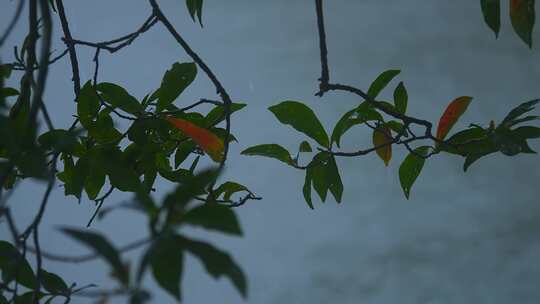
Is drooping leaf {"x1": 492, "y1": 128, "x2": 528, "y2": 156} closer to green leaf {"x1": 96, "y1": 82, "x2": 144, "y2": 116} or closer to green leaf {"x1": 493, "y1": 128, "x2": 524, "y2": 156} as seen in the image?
green leaf {"x1": 493, "y1": 128, "x2": 524, "y2": 156}

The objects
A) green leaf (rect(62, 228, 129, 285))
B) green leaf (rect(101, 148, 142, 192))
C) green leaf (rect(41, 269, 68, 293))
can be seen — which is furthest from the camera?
green leaf (rect(41, 269, 68, 293))

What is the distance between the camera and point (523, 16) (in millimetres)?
604

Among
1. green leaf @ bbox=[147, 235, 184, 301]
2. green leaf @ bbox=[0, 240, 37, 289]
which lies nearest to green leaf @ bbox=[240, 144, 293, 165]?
green leaf @ bbox=[0, 240, 37, 289]

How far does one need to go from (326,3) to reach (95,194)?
1.38 metres

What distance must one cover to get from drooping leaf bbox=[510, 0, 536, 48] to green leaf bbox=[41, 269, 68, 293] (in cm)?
42

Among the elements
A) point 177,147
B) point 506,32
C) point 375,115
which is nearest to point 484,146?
point 375,115

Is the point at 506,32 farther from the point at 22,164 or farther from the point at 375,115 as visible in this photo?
the point at 22,164

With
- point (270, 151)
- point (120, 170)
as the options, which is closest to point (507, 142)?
point (270, 151)

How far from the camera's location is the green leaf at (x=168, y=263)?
326mm

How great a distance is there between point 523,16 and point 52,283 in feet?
1.42

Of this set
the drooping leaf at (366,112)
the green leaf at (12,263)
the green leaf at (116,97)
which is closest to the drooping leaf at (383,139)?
the drooping leaf at (366,112)

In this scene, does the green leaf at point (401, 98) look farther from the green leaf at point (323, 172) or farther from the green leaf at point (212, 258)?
the green leaf at point (212, 258)

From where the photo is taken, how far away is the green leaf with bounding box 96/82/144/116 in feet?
2.44

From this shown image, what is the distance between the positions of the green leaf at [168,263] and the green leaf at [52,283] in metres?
0.27
